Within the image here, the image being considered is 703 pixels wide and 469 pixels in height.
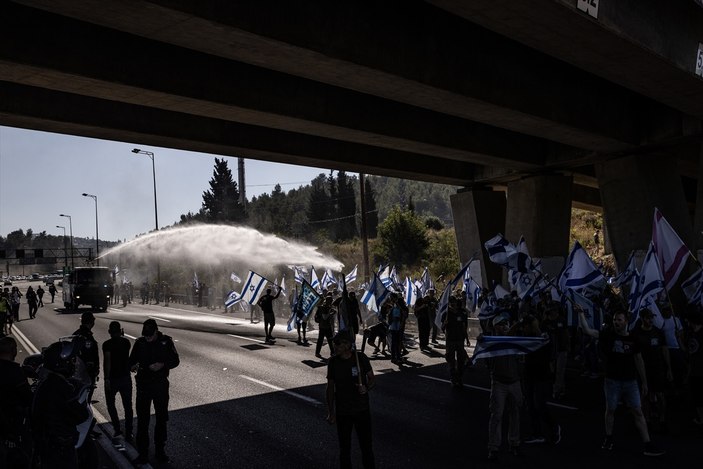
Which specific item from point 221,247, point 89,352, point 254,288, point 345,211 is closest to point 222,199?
point 345,211

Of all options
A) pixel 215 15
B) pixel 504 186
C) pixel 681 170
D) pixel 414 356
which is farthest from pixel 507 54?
pixel 681 170

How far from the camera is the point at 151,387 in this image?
7.84m

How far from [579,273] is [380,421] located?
5489 millimetres

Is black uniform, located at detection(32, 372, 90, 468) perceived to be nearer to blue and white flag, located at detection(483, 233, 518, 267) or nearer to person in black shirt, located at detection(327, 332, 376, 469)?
person in black shirt, located at detection(327, 332, 376, 469)

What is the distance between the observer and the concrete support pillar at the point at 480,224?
23.9 m

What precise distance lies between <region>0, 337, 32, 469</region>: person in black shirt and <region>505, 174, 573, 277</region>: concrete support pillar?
18168mm

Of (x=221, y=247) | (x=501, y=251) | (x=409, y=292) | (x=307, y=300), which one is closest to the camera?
(x=501, y=251)

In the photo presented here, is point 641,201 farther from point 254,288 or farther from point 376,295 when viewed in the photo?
point 254,288

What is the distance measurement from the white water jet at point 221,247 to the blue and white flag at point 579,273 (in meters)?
34.6

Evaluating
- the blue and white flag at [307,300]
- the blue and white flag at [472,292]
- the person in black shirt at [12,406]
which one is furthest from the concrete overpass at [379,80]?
the person in black shirt at [12,406]

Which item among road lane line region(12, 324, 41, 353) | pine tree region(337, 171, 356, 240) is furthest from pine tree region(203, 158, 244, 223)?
road lane line region(12, 324, 41, 353)

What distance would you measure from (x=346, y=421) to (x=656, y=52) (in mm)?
9186

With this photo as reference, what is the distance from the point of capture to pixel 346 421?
640 centimetres

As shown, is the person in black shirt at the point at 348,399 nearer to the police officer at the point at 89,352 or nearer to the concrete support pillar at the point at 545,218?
the police officer at the point at 89,352
